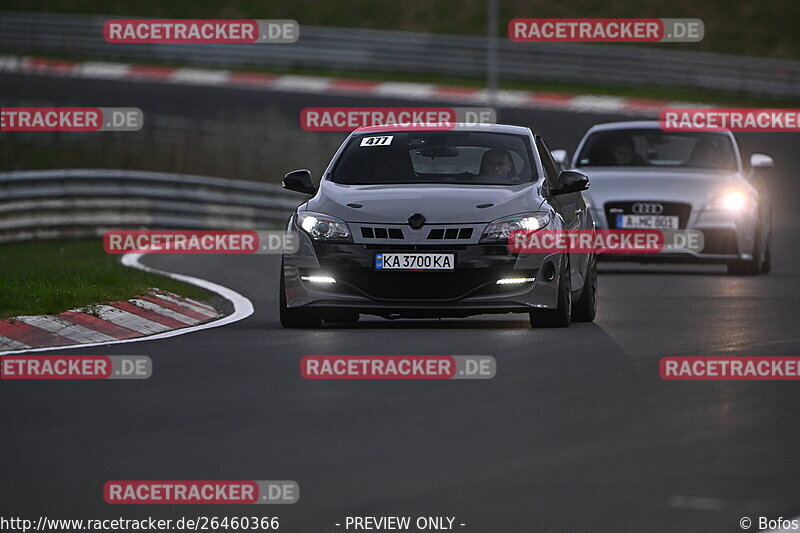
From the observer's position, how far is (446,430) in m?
8.34

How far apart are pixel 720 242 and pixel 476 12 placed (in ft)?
113

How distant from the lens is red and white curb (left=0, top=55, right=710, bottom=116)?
39.8 meters

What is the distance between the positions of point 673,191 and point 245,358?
8.65 m

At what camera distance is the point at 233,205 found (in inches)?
1032

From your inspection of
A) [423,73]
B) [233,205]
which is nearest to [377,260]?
[233,205]

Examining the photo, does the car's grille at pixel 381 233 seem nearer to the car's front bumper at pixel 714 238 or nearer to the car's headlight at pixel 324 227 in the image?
the car's headlight at pixel 324 227

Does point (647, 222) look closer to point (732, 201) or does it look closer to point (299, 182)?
point (732, 201)
